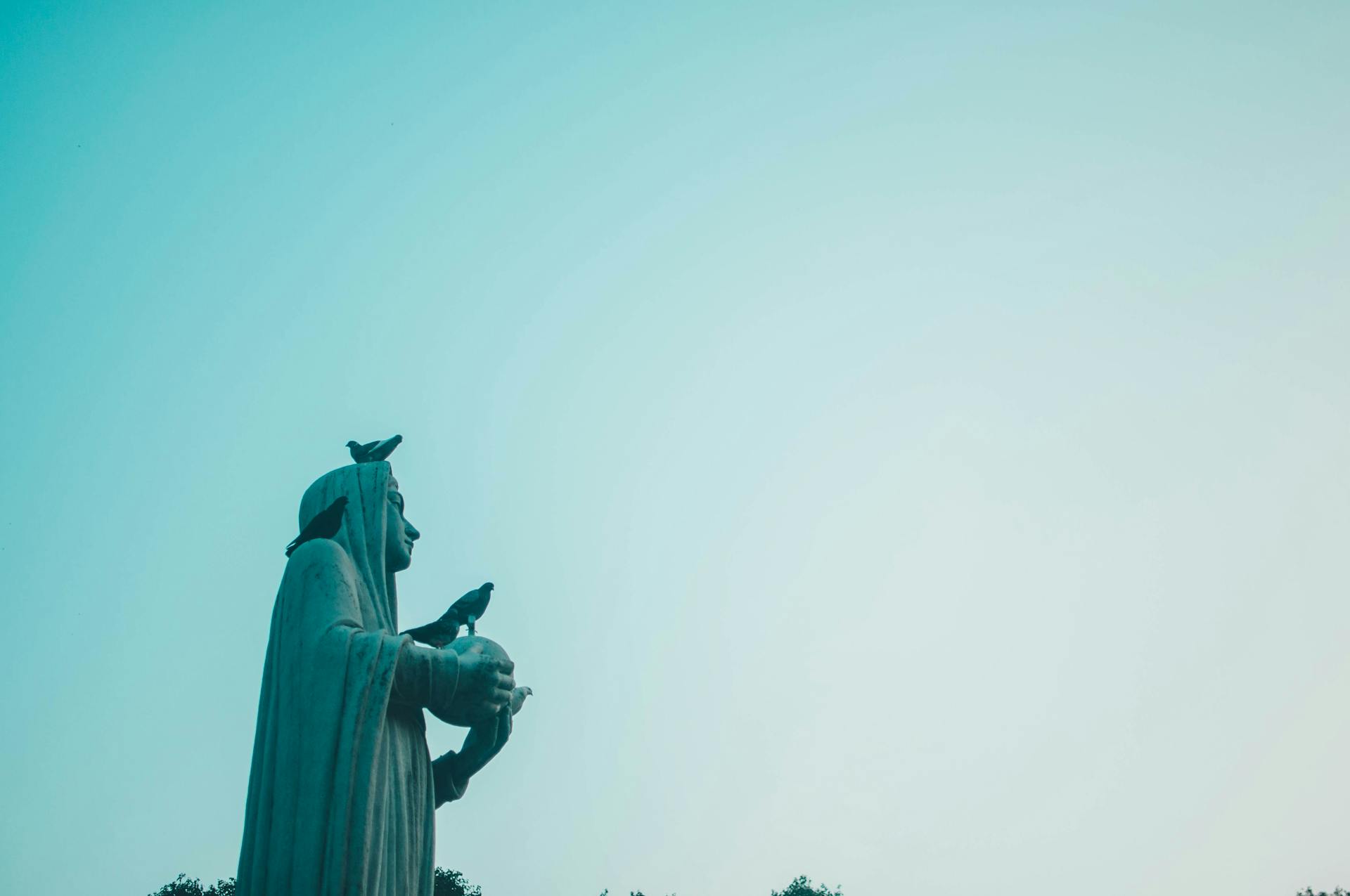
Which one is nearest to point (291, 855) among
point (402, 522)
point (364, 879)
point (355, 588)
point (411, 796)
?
point (364, 879)

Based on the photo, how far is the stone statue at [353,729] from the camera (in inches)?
244

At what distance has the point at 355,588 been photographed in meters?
7.32

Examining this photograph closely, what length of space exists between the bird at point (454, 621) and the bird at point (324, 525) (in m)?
0.83

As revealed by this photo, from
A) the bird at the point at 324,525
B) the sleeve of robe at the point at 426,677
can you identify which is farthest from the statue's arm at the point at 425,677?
the bird at the point at 324,525

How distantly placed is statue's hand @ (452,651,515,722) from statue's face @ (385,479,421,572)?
1.22m

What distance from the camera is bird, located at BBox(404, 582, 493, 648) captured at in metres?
7.48

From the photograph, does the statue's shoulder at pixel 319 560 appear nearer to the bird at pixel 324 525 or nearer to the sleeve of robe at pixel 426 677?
the bird at pixel 324 525

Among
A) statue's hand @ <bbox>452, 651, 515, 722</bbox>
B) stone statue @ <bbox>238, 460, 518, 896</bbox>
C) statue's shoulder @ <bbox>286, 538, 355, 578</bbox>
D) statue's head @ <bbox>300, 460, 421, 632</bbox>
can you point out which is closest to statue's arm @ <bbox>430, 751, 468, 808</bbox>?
stone statue @ <bbox>238, 460, 518, 896</bbox>

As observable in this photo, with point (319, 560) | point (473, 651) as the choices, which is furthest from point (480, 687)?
point (319, 560)

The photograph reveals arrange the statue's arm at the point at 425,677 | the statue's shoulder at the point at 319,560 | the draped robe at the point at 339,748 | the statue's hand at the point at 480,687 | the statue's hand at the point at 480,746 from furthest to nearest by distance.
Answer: the statue's hand at the point at 480,746
the statue's shoulder at the point at 319,560
the statue's hand at the point at 480,687
the statue's arm at the point at 425,677
the draped robe at the point at 339,748

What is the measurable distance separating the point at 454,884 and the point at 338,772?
112 ft

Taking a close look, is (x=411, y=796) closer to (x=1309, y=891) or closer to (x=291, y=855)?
(x=291, y=855)

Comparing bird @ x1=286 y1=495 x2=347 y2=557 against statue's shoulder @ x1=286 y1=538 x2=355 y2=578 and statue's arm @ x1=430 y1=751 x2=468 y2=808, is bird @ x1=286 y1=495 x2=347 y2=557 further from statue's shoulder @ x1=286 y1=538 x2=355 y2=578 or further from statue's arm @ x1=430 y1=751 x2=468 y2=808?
statue's arm @ x1=430 y1=751 x2=468 y2=808

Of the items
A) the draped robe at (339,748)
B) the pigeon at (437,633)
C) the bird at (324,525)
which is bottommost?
the draped robe at (339,748)
